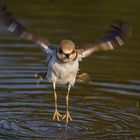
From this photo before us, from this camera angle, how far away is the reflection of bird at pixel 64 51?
39.7 feet

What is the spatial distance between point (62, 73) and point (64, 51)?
62 centimetres

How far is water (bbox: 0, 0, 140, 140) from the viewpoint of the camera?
12602 millimetres

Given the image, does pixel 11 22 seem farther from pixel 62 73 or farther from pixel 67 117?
pixel 67 117

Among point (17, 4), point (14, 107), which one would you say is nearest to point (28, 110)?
point (14, 107)

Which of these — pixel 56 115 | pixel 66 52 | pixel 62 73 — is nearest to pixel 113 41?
pixel 62 73

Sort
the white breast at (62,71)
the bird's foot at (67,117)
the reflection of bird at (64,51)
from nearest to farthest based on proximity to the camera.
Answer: the reflection of bird at (64,51) → the white breast at (62,71) → the bird's foot at (67,117)

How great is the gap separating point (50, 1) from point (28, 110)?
30.6 feet

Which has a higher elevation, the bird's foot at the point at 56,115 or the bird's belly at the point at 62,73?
the bird's belly at the point at 62,73

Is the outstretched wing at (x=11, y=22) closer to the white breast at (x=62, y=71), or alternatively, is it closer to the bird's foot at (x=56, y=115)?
the white breast at (x=62, y=71)

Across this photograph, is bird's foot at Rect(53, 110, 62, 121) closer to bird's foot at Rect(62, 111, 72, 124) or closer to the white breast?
bird's foot at Rect(62, 111, 72, 124)

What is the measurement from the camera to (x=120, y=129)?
12570 mm

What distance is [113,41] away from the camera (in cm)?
1317

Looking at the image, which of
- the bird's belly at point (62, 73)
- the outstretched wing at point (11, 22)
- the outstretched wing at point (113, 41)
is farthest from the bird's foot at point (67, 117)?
the outstretched wing at point (11, 22)

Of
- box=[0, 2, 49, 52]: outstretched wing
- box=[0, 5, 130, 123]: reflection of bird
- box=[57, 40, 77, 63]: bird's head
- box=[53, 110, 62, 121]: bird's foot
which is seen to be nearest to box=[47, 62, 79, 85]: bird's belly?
box=[0, 5, 130, 123]: reflection of bird
